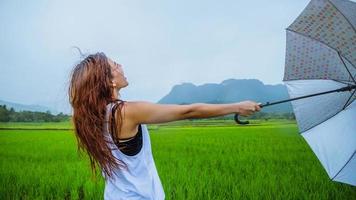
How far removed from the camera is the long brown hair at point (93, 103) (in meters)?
1.48

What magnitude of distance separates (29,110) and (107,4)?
1207 millimetres

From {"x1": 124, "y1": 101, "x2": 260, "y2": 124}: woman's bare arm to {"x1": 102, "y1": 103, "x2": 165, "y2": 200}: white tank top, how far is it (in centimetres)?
8

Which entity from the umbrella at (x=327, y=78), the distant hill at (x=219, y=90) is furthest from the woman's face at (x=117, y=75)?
the distant hill at (x=219, y=90)

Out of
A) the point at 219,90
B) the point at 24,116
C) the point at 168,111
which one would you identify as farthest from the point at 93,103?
the point at 24,116

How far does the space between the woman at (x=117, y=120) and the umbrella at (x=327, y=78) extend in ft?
2.08

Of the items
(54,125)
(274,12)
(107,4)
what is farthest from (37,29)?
(274,12)

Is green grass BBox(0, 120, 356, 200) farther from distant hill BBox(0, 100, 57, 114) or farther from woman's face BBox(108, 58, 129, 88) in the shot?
woman's face BBox(108, 58, 129, 88)

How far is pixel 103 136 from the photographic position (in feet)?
4.87

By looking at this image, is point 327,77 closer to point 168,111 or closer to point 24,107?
point 168,111

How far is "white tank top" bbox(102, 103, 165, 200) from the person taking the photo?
1473mm

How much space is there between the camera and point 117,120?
4.74ft

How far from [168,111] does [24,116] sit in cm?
321

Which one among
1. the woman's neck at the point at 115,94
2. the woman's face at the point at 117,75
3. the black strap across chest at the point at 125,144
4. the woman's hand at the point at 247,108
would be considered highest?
the woman's face at the point at 117,75

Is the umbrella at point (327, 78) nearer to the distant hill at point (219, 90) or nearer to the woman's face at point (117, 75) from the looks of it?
the woman's face at point (117, 75)
